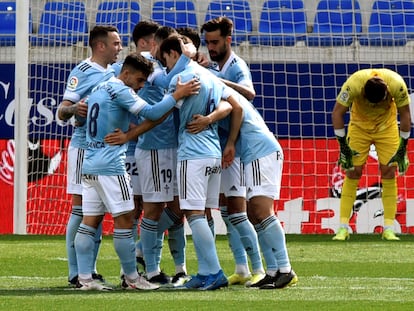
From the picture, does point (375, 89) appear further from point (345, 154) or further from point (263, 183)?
point (263, 183)

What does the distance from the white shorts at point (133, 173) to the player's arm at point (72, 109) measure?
695 millimetres

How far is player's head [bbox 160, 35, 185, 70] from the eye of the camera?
755 centimetres

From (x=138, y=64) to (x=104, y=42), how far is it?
77 cm

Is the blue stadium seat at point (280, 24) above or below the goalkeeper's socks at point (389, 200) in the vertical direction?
above

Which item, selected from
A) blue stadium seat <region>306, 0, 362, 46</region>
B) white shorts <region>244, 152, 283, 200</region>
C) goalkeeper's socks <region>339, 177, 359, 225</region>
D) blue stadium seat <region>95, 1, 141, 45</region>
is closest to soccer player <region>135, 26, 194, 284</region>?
white shorts <region>244, 152, 283, 200</region>

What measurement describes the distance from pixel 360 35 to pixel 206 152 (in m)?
8.74

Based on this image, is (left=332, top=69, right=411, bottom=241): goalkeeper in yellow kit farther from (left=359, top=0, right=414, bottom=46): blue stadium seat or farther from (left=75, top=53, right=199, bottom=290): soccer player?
(left=75, top=53, right=199, bottom=290): soccer player

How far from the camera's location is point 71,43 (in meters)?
14.5

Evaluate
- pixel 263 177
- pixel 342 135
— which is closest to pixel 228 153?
pixel 263 177

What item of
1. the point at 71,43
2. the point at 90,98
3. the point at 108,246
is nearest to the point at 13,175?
the point at 71,43

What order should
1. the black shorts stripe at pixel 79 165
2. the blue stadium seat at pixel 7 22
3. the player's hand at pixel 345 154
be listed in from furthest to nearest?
the blue stadium seat at pixel 7 22
the player's hand at pixel 345 154
the black shorts stripe at pixel 79 165

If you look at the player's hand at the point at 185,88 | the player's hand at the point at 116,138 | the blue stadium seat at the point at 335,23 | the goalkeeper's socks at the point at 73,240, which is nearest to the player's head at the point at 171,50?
the player's hand at the point at 185,88

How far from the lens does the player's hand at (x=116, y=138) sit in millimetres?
7469

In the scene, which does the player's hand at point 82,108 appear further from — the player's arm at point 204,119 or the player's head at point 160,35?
the player's arm at point 204,119
